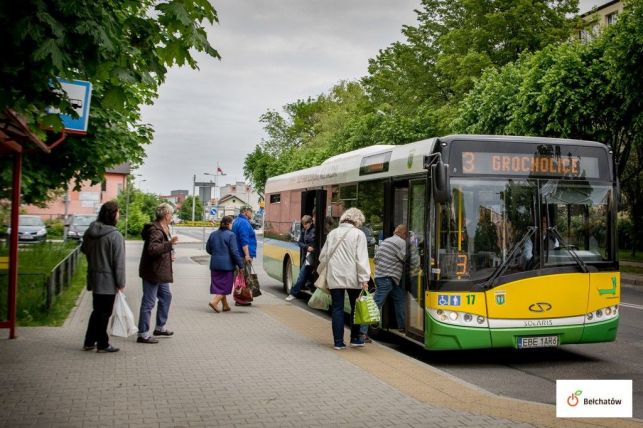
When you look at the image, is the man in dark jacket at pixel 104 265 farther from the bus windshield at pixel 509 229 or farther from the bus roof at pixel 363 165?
the bus roof at pixel 363 165

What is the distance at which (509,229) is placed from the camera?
8.91 meters

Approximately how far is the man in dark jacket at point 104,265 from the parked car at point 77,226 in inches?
Result: 1514

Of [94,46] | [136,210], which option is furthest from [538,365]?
[136,210]

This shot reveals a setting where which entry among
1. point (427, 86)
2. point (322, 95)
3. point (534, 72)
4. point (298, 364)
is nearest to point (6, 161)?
point (298, 364)

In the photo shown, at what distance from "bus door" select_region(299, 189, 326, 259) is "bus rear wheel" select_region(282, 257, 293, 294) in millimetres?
1925

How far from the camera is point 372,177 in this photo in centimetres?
1170

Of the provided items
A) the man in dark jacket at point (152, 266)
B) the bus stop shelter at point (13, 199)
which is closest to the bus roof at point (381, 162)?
the man in dark jacket at point (152, 266)

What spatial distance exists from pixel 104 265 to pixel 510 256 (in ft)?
15.6

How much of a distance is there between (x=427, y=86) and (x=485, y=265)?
36.2 metres

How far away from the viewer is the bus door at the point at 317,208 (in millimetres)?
14577

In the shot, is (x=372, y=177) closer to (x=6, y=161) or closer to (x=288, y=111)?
(x=6, y=161)

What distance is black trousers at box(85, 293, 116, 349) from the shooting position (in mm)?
8703

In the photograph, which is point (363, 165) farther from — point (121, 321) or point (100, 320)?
point (100, 320)

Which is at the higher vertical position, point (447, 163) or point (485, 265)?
point (447, 163)
